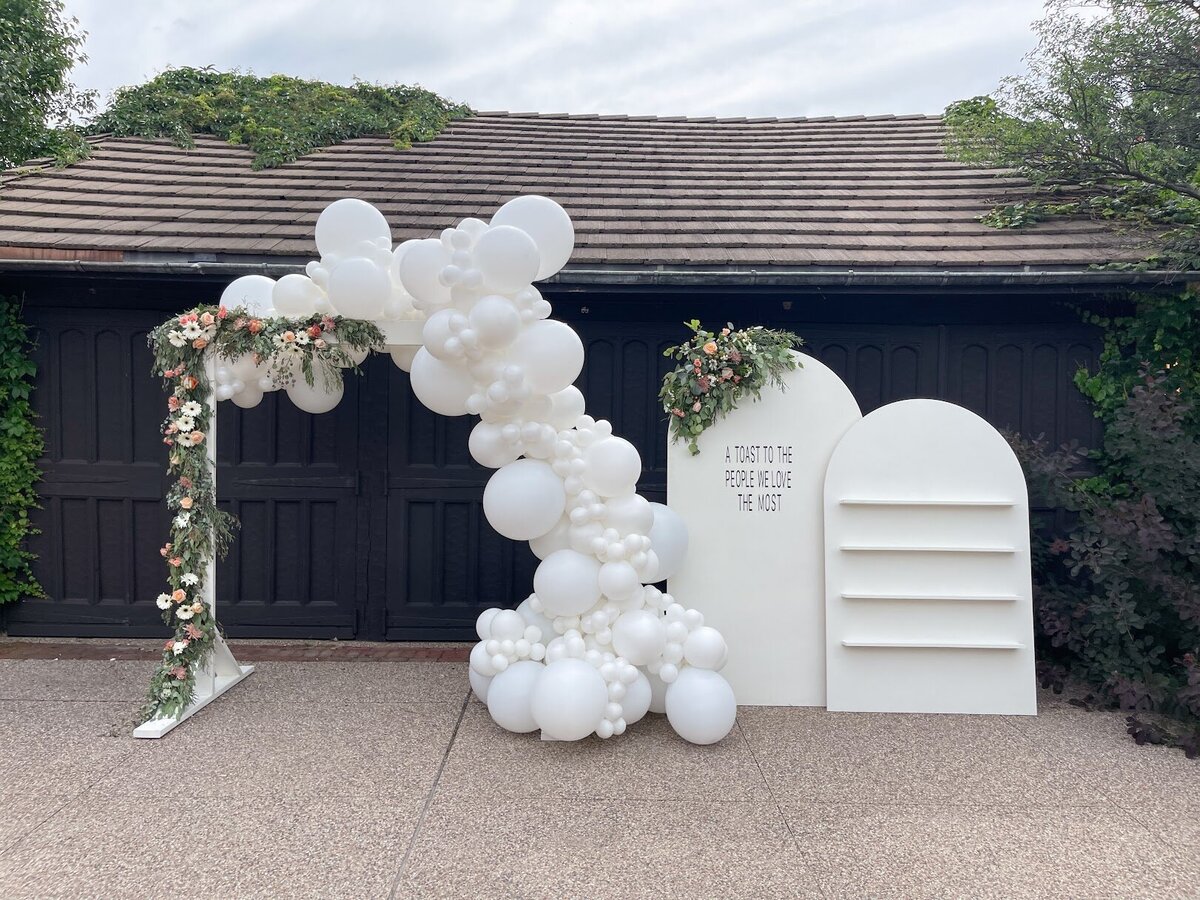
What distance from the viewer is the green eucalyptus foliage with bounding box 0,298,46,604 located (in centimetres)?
555

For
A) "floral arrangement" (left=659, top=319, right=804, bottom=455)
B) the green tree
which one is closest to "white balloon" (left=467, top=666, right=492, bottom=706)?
"floral arrangement" (left=659, top=319, right=804, bottom=455)

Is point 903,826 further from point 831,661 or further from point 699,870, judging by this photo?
point 831,661

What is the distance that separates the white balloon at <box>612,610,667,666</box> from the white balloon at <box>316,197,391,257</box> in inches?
104

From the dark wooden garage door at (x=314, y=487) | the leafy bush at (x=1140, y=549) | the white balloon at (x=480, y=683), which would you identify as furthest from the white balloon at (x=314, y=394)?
the leafy bush at (x=1140, y=549)

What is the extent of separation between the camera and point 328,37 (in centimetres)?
855

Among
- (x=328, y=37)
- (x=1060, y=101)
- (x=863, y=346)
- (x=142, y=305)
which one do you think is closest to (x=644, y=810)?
(x=863, y=346)

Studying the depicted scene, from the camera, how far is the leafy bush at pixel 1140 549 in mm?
4293

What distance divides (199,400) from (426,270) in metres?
1.74

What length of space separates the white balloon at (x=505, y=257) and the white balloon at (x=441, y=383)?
0.53 m

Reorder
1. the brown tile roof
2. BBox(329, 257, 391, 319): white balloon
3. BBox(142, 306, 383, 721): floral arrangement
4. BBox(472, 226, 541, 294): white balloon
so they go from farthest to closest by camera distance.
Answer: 1. the brown tile roof
2. BBox(142, 306, 383, 721): floral arrangement
3. BBox(329, 257, 391, 319): white balloon
4. BBox(472, 226, 541, 294): white balloon

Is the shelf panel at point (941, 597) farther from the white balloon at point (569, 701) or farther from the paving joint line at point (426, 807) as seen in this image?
the paving joint line at point (426, 807)

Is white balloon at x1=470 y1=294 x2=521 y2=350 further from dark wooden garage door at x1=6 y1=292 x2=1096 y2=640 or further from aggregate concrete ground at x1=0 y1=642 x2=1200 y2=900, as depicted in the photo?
aggregate concrete ground at x1=0 y1=642 x2=1200 y2=900

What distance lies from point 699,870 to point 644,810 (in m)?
0.48

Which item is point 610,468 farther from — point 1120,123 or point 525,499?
point 1120,123
